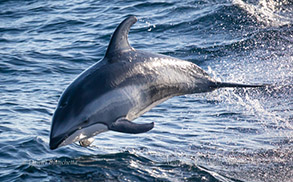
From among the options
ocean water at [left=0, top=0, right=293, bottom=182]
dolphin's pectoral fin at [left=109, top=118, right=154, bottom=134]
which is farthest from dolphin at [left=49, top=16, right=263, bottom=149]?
ocean water at [left=0, top=0, right=293, bottom=182]

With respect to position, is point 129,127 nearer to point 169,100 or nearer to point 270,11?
point 169,100

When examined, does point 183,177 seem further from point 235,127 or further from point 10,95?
point 10,95

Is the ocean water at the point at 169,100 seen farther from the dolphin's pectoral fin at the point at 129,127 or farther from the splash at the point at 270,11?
the dolphin's pectoral fin at the point at 129,127

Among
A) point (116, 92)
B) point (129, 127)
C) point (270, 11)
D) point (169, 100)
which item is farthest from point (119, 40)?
point (270, 11)

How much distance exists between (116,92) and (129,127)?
20.5 inches

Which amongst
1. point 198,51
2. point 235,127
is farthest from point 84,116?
point 198,51

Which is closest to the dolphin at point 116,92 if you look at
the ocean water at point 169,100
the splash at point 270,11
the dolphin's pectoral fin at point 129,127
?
the dolphin's pectoral fin at point 129,127

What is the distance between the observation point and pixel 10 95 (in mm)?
11625

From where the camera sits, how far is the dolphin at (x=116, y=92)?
6.20m

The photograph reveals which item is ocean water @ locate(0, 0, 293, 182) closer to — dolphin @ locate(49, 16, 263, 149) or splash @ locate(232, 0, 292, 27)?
splash @ locate(232, 0, 292, 27)

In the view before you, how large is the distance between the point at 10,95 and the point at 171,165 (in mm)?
5201

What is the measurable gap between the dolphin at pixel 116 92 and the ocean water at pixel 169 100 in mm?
1117

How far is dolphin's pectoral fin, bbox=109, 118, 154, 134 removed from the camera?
6.22 m

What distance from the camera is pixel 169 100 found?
39.4 ft
